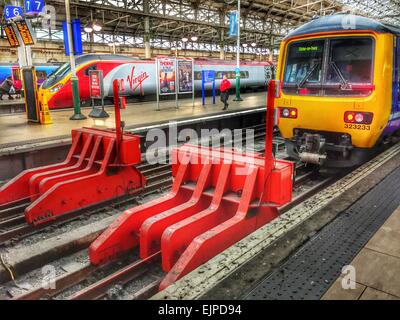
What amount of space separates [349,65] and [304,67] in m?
0.81

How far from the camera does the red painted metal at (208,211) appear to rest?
3545 mm

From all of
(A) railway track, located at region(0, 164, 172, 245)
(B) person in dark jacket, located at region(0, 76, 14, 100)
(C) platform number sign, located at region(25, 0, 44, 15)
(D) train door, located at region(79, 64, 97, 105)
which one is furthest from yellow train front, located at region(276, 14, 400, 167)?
(B) person in dark jacket, located at region(0, 76, 14, 100)

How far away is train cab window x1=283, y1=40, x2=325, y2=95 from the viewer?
6105 mm

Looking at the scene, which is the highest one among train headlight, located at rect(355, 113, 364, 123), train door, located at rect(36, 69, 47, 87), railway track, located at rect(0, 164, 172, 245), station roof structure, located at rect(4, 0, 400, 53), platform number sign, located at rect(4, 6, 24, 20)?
station roof structure, located at rect(4, 0, 400, 53)

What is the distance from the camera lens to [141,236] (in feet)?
12.5

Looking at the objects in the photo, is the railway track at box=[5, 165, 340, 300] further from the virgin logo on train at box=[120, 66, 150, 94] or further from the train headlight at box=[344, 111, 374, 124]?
the virgin logo on train at box=[120, 66, 150, 94]

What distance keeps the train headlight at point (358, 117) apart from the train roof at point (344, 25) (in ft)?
4.35

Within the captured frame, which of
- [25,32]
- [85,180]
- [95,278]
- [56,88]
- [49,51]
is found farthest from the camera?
[49,51]

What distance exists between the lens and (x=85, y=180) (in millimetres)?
5348

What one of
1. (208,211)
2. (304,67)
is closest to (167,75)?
(304,67)

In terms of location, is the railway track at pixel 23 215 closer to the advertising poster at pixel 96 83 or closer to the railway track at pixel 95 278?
the railway track at pixel 95 278

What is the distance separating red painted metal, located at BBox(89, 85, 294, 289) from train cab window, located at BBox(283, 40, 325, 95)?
2.71 metres

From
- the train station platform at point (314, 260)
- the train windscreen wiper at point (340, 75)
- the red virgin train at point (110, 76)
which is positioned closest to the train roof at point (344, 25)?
the train windscreen wiper at point (340, 75)

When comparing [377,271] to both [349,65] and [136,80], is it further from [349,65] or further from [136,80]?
[136,80]
